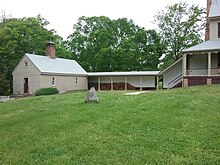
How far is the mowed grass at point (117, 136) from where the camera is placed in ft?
20.5

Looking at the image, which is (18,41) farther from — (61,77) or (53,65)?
(61,77)

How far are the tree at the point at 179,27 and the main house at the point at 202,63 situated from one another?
1521 centimetres

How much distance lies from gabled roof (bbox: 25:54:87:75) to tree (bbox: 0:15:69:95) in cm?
555

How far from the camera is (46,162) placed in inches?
243

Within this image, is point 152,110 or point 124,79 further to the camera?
point 124,79

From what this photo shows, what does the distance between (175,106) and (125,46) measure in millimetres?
35930

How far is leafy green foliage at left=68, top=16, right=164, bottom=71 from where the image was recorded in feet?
152

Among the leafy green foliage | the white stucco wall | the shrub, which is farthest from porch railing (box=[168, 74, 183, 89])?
the leafy green foliage

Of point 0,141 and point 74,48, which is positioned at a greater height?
point 74,48

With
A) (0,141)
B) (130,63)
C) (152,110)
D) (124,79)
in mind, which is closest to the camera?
(0,141)

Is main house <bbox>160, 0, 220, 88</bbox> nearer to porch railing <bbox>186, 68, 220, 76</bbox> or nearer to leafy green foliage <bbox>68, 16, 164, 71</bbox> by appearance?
porch railing <bbox>186, 68, 220, 76</bbox>

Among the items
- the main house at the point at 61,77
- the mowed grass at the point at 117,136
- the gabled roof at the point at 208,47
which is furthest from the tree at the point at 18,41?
the mowed grass at the point at 117,136

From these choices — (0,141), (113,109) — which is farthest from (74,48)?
(0,141)

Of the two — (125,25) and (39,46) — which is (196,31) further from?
(39,46)
